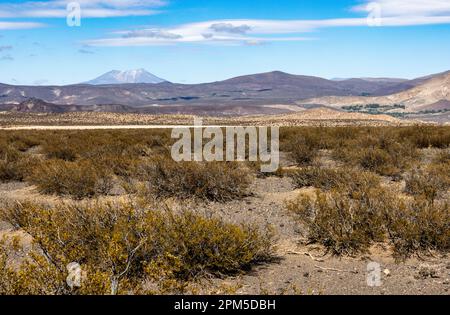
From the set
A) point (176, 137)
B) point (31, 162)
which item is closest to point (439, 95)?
point (176, 137)

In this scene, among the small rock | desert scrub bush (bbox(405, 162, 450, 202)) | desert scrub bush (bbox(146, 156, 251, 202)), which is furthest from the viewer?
desert scrub bush (bbox(146, 156, 251, 202))

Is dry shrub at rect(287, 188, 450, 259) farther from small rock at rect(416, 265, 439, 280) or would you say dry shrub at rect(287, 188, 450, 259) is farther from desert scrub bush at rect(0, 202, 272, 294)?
desert scrub bush at rect(0, 202, 272, 294)

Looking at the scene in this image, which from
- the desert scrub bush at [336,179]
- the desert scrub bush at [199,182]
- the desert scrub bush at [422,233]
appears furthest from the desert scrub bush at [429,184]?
the desert scrub bush at [199,182]

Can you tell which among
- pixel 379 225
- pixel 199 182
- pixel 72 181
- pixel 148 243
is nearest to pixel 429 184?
pixel 379 225

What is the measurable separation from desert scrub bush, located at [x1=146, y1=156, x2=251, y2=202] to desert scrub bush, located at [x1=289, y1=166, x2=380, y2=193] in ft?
5.41

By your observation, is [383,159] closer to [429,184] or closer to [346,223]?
[429,184]

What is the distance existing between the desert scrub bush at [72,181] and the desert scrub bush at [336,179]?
4.91 m

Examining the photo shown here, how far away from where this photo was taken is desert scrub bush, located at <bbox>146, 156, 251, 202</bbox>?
1095 cm

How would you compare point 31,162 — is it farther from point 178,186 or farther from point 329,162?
point 329,162

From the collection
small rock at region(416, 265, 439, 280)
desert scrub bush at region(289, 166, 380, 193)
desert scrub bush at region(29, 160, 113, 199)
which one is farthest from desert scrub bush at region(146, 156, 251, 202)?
small rock at region(416, 265, 439, 280)

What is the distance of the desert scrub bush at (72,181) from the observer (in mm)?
11602
